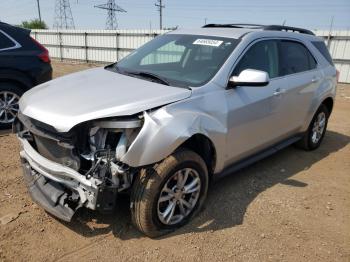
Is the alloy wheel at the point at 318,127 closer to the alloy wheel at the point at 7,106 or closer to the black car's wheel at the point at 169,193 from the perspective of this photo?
the black car's wheel at the point at 169,193

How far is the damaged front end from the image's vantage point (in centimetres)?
269

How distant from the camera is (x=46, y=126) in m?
2.91

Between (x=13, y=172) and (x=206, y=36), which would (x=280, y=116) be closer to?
(x=206, y=36)

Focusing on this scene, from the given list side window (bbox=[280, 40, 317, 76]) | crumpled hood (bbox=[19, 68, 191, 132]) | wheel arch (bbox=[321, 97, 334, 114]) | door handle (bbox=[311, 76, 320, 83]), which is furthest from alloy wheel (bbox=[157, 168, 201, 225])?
wheel arch (bbox=[321, 97, 334, 114])

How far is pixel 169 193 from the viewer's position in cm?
311

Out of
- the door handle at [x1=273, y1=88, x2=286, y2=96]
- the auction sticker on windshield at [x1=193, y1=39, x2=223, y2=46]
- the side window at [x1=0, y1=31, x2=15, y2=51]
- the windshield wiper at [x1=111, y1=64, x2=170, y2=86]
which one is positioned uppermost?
the auction sticker on windshield at [x1=193, y1=39, x2=223, y2=46]

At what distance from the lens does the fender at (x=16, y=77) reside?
5.71 metres

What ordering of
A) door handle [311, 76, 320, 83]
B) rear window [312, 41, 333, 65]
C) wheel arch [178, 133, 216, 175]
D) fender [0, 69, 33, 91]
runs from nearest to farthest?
1. wheel arch [178, 133, 216, 175]
2. door handle [311, 76, 320, 83]
3. rear window [312, 41, 333, 65]
4. fender [0, 69, 33, 91]

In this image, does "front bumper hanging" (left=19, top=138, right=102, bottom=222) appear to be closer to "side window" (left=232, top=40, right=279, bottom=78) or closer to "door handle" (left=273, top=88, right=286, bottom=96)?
"side window" (left=232, top=40, right=279, bottom=78)

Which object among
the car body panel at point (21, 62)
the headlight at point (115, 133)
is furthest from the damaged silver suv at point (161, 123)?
the car body panel at point (21, 62)

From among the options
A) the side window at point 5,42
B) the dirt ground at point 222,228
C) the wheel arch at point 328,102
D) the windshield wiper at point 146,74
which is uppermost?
the side window at point 5,42

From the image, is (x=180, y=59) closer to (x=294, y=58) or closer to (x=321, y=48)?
(x=294, y=58)

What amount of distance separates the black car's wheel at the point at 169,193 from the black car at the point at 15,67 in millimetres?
3930

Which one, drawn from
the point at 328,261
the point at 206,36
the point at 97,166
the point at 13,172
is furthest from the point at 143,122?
the point at 13,172
